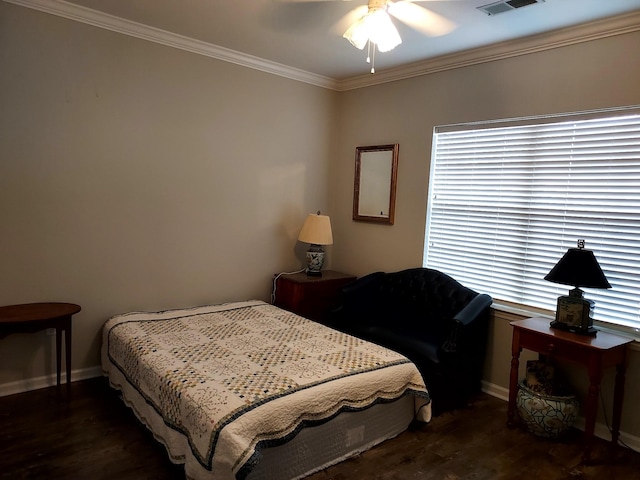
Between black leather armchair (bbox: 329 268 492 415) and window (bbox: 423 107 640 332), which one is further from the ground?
window (bbox: 423 107 640 332)

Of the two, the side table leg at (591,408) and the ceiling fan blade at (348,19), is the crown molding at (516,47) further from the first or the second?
the side table leg at (591,408)

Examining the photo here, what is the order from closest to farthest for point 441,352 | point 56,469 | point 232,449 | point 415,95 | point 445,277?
point 232,449 < point 56,469 < point 441,352 < point 445,277 < point 415,95

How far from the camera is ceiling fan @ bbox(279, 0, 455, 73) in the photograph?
2.33 m

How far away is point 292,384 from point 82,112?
2.41 meters

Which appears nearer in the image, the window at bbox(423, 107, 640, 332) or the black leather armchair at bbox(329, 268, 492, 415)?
the window at bbox(423, 107, 640, 332)

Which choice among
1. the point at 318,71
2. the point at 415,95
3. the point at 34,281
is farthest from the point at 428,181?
the point at 34,281

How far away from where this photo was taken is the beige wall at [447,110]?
2.78 meters

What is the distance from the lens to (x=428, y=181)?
12.5 ft

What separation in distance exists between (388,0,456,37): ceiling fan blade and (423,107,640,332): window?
2.75ft

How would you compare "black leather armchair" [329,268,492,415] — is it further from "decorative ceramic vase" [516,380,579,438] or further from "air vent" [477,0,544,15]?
"air vent" [477,0,544,15]

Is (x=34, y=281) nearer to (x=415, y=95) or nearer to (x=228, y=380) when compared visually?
(x=228, y=380)

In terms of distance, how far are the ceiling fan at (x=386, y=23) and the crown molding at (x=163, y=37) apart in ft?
3.32

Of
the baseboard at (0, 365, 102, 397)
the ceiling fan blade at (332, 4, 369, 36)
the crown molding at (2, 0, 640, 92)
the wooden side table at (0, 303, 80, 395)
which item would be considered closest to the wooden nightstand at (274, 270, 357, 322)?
the baseboard at (0, 365, 102, 397)

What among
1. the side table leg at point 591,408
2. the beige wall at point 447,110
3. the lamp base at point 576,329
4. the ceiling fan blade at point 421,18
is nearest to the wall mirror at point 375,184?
the beige wall at point 447,110
